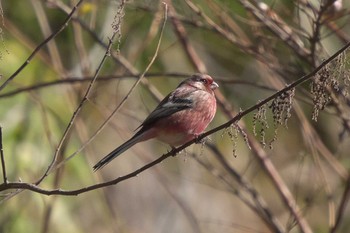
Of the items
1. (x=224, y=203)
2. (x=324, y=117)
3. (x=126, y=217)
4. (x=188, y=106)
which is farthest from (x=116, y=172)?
(x=188, y=106)

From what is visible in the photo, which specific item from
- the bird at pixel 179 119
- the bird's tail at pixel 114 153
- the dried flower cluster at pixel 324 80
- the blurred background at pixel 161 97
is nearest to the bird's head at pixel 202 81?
the blurred background at pixel 161 97

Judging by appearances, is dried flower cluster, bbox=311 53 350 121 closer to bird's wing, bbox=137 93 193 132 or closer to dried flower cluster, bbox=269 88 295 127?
dried flower cluster, bbox=269 88 295 127

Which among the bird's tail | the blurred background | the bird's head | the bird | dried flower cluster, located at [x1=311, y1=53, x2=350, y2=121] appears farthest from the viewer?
the bird's head

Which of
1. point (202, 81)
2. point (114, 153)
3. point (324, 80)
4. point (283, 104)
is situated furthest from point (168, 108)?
point (324, 80)

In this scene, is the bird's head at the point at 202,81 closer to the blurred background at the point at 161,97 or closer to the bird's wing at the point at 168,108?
→ the blurred background at the point at 161,97

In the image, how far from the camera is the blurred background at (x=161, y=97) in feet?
17.4

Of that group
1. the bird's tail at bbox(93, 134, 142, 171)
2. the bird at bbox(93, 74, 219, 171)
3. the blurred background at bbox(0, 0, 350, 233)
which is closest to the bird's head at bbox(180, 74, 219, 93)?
the blurred background at bbox(0, 0, 350, 233)

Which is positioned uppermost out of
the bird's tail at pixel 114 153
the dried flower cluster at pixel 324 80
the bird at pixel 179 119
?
the bird at pixel 179 119

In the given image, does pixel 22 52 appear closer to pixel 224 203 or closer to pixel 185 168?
pixel 185 168

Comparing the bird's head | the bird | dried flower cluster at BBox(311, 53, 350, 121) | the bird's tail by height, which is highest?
the bird's head

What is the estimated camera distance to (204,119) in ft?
17.0

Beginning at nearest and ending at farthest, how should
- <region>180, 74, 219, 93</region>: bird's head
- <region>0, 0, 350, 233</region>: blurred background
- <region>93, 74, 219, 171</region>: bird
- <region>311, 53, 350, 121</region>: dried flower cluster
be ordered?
<region>311, 53, 350, 121</region>: dried flower cluster
<region>93, 74, 219, 171</region>: bird
<region>0, 0, 350, 233</region>: blurred background
<region>180, 74, 219, 93</region>: bird's head

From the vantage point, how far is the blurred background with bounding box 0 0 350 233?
531 cm

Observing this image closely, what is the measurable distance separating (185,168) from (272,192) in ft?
7.05
